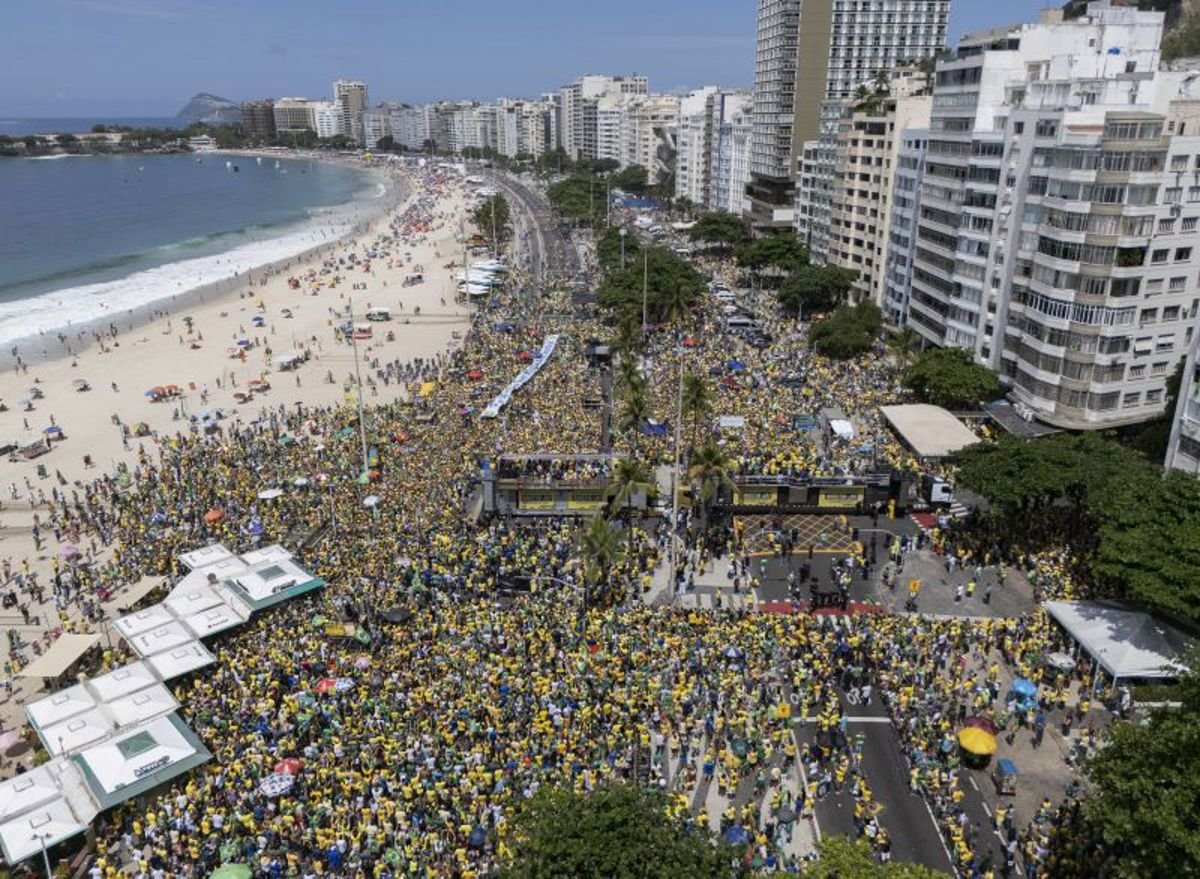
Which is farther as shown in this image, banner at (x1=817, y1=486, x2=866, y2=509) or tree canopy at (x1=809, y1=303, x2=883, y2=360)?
tree canopy at (x1=809, y1=303, x2=883, y2=360)

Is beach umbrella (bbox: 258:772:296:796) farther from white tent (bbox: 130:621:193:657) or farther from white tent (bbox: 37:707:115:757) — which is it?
white tent (bbox: 130:621:193:657)

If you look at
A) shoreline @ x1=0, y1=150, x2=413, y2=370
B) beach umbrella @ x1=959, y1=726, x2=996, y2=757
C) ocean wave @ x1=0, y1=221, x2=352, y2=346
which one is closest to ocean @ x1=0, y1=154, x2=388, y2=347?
ocean wave @ x1=0, y1=221, x2=352, y2=346

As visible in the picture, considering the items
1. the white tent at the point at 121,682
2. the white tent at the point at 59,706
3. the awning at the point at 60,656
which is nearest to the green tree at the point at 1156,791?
the white tent at the point at 121,682

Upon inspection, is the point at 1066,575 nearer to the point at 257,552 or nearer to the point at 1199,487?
the point at 1199,487

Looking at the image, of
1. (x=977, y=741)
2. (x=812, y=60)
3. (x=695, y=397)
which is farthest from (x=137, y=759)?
(x=812, y=60)

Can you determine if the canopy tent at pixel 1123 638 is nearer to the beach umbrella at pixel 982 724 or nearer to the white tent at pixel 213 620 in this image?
the beach umbrella at pixel 982 724
